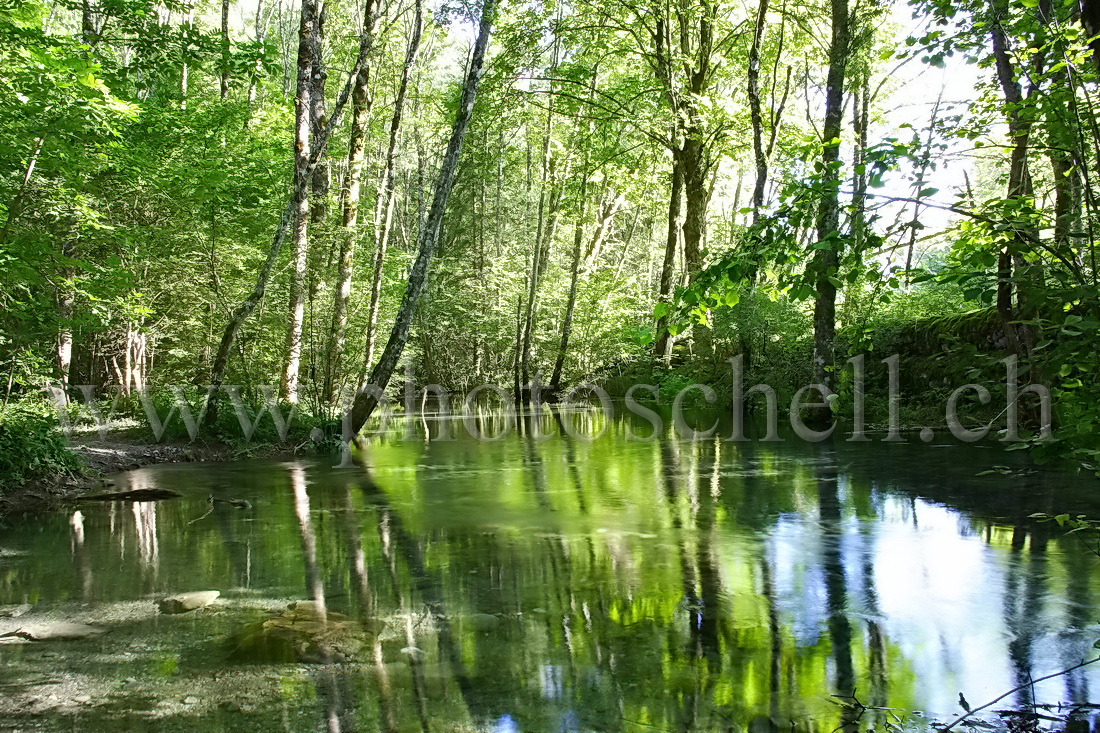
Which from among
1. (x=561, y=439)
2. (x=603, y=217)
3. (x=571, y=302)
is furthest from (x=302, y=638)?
(x=603, y=217)

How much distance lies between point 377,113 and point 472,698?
86.0 feet

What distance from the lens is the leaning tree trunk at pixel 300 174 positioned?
13.1 metres

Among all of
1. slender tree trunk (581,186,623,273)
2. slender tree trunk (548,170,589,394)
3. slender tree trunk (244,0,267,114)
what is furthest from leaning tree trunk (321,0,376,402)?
slender tree trunk (581,186,623,273)

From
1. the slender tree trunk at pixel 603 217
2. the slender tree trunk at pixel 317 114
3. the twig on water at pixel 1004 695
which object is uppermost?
the slender tree trunk at pixel 603 217

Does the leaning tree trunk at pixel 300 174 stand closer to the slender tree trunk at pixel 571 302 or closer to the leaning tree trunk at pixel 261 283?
the leaning tree trunk at pixel 261 283

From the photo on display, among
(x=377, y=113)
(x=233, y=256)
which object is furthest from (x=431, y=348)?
(x=233, y=256)

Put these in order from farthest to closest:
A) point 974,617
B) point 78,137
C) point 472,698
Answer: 1. point 78,137
2. point 974,617
3. point 472,698

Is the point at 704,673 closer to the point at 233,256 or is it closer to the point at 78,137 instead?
the point at 78,137

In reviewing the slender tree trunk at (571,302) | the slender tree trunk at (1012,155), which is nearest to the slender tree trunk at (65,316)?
the slender tree trunk at (1012,155)

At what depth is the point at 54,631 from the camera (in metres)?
4.57

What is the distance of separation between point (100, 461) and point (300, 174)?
212 inches

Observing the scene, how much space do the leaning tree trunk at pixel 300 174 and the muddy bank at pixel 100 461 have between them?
155 centimetres

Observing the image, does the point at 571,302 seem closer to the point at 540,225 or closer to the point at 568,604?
the point at 540,225

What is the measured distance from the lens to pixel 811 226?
3.30 meters
